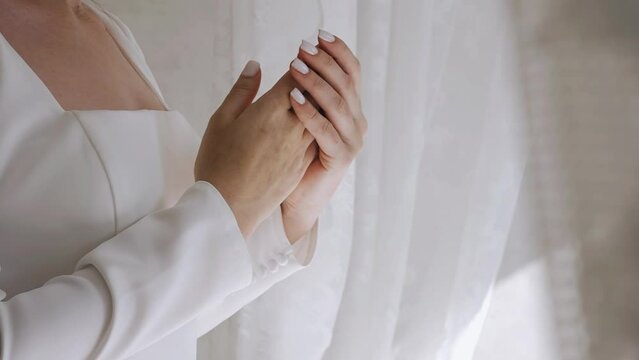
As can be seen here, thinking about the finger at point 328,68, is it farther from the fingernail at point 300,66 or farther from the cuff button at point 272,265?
the cuff button at point 272,265

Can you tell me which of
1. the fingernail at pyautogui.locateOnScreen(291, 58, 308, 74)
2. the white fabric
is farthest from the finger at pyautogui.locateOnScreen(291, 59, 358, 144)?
the white fabric

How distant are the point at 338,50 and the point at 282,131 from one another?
113 millimetres

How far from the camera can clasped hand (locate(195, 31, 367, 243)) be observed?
2.40ft

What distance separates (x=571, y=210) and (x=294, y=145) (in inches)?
11.6

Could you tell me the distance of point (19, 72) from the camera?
2.18 ft

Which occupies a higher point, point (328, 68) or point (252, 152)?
point (328, 68)

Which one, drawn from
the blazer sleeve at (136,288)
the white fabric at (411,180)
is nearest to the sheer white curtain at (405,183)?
the white fabric at (411,180)

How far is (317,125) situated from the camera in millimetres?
790

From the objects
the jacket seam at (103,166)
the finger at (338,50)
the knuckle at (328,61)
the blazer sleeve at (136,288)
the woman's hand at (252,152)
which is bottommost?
the blazer sleeve at (136,288)

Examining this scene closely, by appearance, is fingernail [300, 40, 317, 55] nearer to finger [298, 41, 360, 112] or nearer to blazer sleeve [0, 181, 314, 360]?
finger [298, 41, 360, 112]

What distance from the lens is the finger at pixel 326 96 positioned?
77 centimetres

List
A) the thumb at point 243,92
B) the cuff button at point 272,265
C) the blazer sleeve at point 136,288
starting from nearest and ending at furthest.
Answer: the blazer sleeve at point 136,288
the thumb at point 243,92
the cuff button at point 272,265

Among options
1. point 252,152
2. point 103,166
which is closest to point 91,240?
point 103,166

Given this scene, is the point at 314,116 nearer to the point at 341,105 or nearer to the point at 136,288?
the point at 341,105
